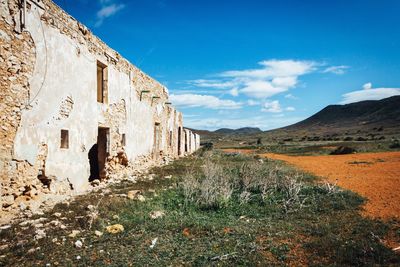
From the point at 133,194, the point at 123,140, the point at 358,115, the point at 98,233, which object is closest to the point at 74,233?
the point at 98,233

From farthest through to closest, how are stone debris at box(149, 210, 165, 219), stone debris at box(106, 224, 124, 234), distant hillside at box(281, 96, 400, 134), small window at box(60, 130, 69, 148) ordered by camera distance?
1. distant hillside at box(281, 96, 400, 134)
2. small window at box(60, 130, 69, 148)
3. stone debris at box(149, 210, 165, 219)
4. stone debris at box(106, 224, 124, 234)

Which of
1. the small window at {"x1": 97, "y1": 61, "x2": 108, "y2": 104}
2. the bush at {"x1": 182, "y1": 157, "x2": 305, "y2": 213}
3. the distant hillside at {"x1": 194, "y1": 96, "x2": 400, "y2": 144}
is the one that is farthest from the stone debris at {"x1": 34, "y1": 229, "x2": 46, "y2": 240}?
the distant hillside at {"x1": 194, "y1": 96, "x2": 400, "y2": 144}

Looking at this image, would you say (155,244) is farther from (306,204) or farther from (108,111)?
(108,111)

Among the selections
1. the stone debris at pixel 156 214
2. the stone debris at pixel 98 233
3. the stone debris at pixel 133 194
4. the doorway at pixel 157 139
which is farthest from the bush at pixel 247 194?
the doorway at pixel 157 139

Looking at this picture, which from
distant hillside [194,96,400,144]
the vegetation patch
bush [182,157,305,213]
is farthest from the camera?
distant hillside [194,96,400,144]

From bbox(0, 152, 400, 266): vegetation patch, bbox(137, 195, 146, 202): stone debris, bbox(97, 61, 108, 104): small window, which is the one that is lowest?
bbox(0, 152, 400, 266): vegetation patch

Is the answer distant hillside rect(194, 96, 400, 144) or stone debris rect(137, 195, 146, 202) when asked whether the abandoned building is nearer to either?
stone debris rect(137, 195, 146, 202)

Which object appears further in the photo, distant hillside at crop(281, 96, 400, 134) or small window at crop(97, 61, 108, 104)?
distant hillside at crop(281, 96, 400, 134)

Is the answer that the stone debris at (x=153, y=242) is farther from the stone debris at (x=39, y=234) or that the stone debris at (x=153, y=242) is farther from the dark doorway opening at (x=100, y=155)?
the dark doorway opening at (x=100, y=155)

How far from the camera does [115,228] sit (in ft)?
16.9

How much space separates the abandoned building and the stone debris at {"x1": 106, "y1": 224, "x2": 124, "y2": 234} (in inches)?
85.4

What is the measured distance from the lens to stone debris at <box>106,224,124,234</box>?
5074 millimetres

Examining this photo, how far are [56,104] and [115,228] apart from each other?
12.1 ft

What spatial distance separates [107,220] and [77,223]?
1.78 feet
